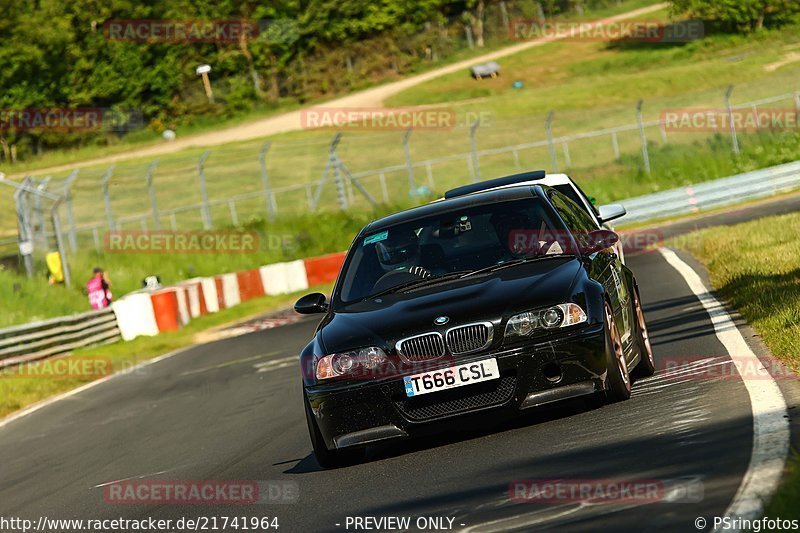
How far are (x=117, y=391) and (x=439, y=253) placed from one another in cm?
888

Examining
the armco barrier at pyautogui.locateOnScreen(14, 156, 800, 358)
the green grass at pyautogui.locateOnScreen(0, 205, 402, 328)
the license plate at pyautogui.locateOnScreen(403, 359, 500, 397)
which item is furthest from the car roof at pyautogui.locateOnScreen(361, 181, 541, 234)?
the green grass at pyautogui.locateOnScreen(0, 205, 402, 328)

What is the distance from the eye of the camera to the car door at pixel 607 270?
8289 millimetres

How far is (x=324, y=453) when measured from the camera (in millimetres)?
7867

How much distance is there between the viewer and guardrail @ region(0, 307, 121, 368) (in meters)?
20.0

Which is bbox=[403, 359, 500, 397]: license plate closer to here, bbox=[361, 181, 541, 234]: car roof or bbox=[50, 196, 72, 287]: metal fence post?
bbox=[361, 181, 541, 234]: car roof

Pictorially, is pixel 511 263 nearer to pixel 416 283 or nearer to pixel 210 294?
pixel 416 283

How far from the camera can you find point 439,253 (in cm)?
855

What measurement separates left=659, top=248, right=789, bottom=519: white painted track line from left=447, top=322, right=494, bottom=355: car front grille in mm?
1421

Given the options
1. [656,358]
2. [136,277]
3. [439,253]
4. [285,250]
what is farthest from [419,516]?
[285,250]

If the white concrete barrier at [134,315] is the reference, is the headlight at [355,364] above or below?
above

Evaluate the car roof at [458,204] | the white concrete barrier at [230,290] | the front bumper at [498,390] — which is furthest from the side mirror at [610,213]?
the white concrete barrier at [230,290]

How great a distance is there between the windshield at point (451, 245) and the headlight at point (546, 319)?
0.85 metres

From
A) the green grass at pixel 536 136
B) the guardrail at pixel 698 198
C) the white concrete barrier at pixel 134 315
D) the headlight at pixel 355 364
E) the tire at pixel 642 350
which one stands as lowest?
the green grass at pixel 536 136

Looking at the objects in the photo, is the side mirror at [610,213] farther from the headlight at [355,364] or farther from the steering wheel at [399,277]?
the headlight at [355,364]
